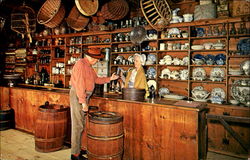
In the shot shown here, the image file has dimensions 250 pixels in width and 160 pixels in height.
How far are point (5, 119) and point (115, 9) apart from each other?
13.0 feet

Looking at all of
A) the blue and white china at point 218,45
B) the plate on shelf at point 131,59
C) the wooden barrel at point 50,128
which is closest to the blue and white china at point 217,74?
the blue and white china at point 218,45

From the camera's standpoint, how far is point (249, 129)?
3.64 m

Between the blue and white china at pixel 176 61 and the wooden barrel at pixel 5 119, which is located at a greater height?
the blue and white china at pixel 176 61

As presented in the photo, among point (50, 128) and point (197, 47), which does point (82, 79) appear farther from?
point (197, 47)

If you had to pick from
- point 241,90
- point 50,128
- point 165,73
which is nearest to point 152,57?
point 165,73

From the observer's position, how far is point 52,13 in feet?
14.6

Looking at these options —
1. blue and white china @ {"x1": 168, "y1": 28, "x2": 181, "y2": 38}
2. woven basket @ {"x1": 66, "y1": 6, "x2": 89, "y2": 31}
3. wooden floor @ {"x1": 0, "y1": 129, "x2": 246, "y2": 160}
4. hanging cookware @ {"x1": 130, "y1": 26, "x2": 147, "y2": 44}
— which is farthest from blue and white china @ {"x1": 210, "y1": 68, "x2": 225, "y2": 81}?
woven basket @ {"x1": 66, "y1": 6, "x2": 89, "y2": 31}

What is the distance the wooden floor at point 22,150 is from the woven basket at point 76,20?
318 centimetres

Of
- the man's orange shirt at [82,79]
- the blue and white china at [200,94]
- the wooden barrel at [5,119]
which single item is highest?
the man's orange shirt at [82,79]

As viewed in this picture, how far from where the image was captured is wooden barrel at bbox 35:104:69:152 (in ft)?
10.3

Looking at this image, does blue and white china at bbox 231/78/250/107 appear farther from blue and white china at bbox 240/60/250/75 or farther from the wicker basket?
Answer: the wicker basket

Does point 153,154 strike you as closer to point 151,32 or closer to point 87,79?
point 87,79

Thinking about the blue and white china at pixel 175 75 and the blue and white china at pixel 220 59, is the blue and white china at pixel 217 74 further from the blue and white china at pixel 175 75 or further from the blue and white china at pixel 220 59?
the blue and white china at pixel 175 75

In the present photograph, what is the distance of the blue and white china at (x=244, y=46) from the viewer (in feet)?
12.8
